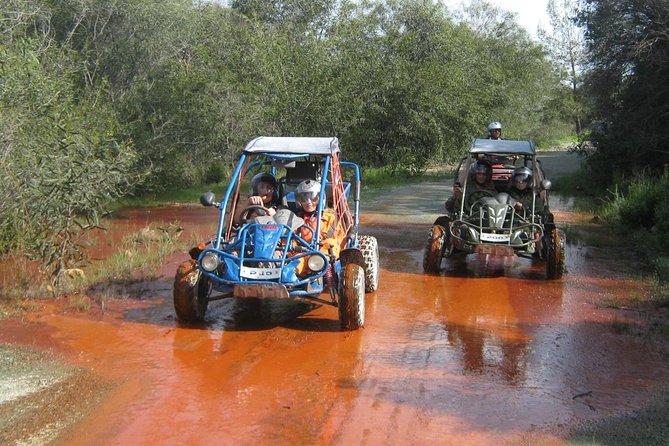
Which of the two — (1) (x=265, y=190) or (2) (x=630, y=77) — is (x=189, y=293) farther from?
(2) (x=630, y=77)

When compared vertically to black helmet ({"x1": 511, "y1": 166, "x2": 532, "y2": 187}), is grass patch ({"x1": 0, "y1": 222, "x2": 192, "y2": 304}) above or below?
below

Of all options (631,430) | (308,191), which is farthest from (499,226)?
(631,430)

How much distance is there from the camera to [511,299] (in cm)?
895

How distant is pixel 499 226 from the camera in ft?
32.4

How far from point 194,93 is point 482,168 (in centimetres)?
1241

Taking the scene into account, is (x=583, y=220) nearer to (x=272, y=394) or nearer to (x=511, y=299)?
(x=511, y=299)

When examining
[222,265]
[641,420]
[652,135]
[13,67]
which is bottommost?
[641,420]

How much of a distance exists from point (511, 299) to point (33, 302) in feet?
19.0

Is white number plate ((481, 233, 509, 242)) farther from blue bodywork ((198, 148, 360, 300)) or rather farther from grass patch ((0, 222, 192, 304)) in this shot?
grass patch ((0, 222, 192, 304))

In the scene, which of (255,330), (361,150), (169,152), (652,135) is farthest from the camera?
(361,150)

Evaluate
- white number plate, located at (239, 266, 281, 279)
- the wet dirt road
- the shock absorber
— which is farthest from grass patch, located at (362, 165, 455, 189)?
white number plate, located at (239, 266, 281, 279)

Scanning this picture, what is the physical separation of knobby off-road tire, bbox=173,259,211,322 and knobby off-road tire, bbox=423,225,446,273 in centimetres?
371

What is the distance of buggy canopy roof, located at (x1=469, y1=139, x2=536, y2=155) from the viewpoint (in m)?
10.5

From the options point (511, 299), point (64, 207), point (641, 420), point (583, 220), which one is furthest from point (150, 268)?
point (583, 220)
